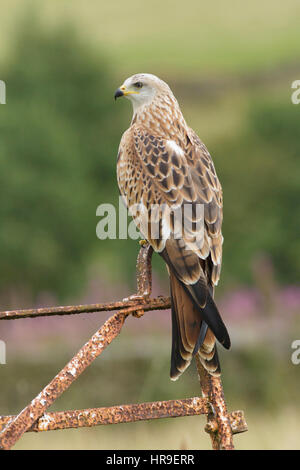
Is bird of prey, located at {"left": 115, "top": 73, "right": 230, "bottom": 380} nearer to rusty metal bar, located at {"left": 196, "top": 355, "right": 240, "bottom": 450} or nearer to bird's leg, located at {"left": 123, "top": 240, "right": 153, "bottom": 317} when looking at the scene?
rusty metal bar, located at {"left": 196, "top": 355, "right": 240, "bottom": 450}

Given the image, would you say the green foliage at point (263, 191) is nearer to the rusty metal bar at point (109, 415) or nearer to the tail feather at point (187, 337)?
the tail feather at point (187, 337)

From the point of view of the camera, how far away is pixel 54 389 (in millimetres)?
2285

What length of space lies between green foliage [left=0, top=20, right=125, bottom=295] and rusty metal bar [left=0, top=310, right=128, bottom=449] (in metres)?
12.8

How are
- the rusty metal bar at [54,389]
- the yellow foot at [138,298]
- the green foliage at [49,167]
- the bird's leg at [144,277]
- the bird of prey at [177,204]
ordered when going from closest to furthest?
the rusty metal bar at [54,389] → the yellow foot at [138,298] → the bird's leg at [144,277] → the bird of prey at [177,204] → the green foliage at [49,167]

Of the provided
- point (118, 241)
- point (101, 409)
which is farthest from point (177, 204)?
point (118, 241)

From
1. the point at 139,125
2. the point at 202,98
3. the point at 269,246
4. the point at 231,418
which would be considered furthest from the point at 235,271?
the point at 202,98

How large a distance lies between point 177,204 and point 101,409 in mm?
1755

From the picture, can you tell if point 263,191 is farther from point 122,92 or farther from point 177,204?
point 177,204

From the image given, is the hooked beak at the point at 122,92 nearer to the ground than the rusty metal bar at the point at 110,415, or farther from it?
farther from it

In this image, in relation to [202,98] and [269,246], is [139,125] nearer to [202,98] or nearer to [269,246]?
[269,246]

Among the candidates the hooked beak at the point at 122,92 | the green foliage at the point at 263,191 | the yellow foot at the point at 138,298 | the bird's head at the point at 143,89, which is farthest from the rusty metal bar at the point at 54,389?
the green foliage at the point at 263,191

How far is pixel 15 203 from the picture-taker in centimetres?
1653

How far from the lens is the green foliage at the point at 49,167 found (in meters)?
15.8

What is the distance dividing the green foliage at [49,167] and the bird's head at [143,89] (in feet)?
34.7
